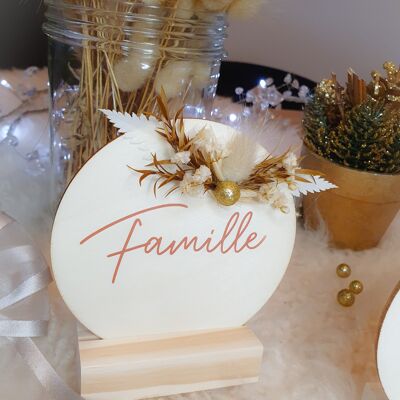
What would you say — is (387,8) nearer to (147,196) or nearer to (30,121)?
(30,121)

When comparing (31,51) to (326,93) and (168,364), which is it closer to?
(326,93)

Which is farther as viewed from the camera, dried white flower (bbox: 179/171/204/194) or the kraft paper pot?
the kraft paper pot

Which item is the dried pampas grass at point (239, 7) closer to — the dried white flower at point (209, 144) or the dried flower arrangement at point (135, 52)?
the dried flower arrangement at point (135, 52)

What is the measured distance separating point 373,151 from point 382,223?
12 cm

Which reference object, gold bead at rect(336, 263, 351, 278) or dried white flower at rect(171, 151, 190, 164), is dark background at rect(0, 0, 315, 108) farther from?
dried white flower at rect(171, 151, 190, 164)

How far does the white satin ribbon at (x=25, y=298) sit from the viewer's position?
0.47 metres

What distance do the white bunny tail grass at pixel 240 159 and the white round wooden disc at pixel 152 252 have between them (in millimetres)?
20

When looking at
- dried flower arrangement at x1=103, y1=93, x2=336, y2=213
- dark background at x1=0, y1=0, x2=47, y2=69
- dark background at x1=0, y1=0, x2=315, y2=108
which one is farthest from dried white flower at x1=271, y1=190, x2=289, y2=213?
dark background at x1=0, y1=0, x2=47, y2=69

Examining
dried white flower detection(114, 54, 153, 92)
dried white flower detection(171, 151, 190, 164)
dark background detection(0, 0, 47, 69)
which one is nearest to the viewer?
dried white flower detection(171, 151, 190, 164)

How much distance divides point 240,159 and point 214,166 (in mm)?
23

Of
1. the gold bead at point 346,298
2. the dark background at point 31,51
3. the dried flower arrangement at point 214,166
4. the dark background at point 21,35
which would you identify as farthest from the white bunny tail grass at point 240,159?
the dark background at point 21,35

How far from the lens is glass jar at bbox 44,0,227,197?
0.52 m

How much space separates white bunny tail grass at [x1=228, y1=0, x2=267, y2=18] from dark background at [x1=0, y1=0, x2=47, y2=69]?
85 cm

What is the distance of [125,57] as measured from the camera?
21.2 inches
